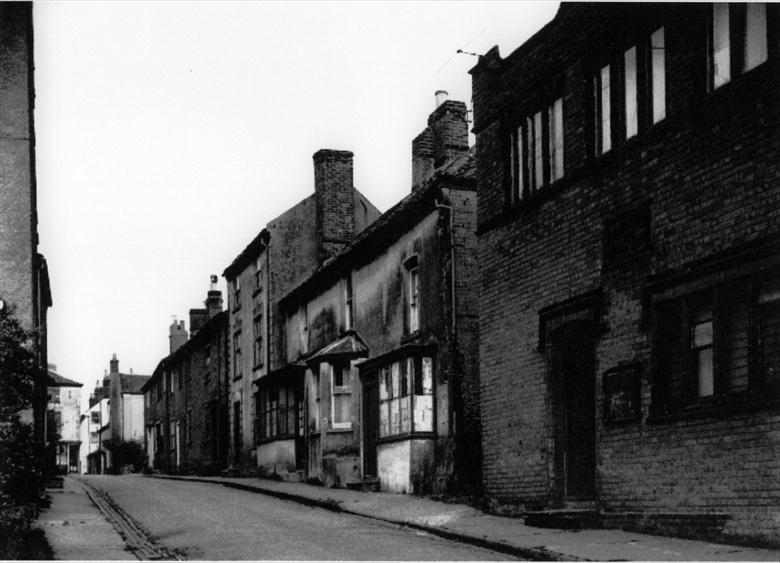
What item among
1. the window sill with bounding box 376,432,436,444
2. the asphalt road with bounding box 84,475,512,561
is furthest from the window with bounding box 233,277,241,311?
the asphalt road with bounding box 84,475,512,561

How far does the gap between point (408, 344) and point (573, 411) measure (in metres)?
7.25

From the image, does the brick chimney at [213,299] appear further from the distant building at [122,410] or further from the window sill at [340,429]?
the distant building at [122,410]

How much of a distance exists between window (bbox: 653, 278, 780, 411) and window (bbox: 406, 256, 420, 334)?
10624 mm

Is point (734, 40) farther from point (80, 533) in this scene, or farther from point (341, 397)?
point (341, 397)

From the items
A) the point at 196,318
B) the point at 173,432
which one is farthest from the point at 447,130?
the point at 173,432

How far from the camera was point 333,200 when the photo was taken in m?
33.5

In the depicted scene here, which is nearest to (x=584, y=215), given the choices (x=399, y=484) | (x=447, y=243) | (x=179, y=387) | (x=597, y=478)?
(x=597, y=478)

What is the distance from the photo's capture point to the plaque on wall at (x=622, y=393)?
13.3 m

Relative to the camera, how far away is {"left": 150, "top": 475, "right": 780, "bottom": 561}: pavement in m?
10.5

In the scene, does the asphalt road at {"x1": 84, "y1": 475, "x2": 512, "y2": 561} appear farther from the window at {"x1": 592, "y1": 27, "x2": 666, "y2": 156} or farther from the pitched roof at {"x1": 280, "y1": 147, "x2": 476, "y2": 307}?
the pitched roof at {"x1": 280, "y1": 147, "x2": 476, "y2": 307}

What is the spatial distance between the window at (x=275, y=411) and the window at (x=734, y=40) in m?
21.8

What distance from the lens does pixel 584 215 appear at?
1465cm

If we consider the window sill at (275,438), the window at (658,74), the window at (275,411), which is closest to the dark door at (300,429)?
the window at (275,411)

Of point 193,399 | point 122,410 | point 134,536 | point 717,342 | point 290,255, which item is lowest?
point 122,410
